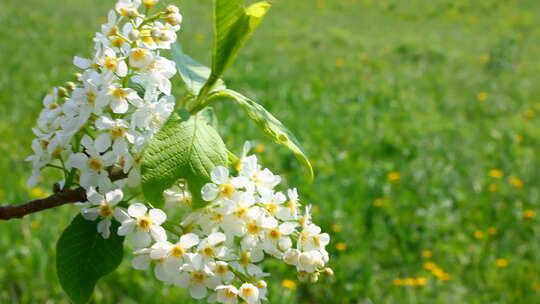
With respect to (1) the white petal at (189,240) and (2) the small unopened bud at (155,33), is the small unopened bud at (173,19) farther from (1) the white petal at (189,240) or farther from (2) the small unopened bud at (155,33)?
(1) the white petal at (189,240)

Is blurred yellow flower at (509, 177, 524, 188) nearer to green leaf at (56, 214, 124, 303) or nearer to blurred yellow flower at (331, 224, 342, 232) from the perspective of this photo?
blurred yellow flower at (331, 224, 342, 232)

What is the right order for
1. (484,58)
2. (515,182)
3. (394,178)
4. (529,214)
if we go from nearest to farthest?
(529,214)
(394,178)
(515,182)
(484,58)

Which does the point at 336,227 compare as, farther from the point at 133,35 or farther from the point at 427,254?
the point at 133,35

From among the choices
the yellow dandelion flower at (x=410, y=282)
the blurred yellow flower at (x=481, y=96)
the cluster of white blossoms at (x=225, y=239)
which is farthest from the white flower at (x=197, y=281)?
the blurred yellow flower at (x=481, y=96)

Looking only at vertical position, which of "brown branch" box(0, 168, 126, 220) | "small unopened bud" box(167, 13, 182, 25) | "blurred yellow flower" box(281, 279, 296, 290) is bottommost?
"blurred yellow flower" box(281, 279, 296, 290)

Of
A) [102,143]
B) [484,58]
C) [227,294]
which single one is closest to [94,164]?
[102,143]

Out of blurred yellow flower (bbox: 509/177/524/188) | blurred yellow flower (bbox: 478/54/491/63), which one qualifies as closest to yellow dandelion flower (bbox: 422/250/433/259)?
blurred yellow flower (bbox: 509/177/524/188)
